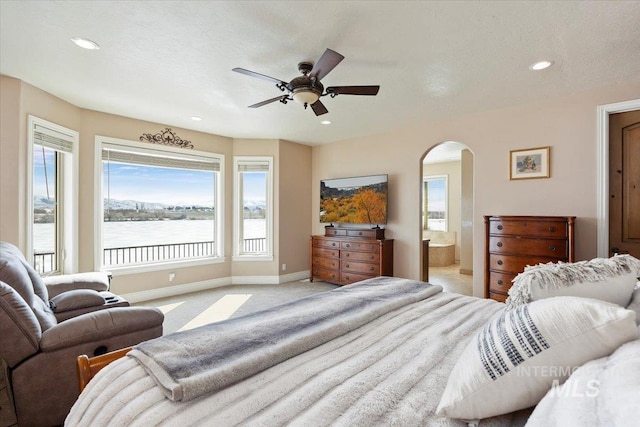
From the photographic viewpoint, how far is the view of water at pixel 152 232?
3.57m

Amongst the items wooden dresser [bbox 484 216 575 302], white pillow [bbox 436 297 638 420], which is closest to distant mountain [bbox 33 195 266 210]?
wooden dresser [bbox 484 216 575 302]

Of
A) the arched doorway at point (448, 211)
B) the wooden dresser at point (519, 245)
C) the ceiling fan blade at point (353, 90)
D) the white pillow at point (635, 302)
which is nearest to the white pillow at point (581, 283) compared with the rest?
the white pillow at point (635, 302)

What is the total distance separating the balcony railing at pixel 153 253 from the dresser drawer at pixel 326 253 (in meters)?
0.95

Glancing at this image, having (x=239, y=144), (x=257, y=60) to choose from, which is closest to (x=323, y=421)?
(x=257, y=60)

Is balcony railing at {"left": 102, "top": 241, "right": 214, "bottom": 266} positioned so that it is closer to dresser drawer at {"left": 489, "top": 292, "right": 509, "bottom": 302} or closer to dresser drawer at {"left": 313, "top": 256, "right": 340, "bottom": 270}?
dresser drawer at {"left": 313, "top": 256, "right": 340, "bottom": 270}

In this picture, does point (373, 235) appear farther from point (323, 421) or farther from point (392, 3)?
point (323, 421)

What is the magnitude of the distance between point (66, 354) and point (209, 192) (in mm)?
3733

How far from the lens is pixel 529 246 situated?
3.08m

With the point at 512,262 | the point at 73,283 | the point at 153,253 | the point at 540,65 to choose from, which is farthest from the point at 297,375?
the point at 153,253

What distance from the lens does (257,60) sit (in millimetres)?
2570

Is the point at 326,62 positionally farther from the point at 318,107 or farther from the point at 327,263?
the point at 327,263

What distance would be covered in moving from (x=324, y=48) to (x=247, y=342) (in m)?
2.22

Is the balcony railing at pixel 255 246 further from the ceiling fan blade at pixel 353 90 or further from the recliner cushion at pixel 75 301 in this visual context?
the ceiling fan blade at pixel 353 90

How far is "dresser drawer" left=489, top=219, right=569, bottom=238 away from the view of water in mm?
3756
